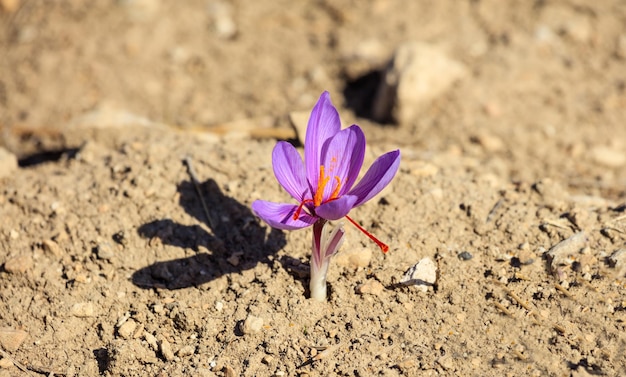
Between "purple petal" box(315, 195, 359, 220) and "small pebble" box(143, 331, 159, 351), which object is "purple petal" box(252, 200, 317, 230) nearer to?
"purple petal" box(315, 195, 359, 220)

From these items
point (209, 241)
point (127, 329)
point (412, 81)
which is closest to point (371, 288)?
point (209, 241)

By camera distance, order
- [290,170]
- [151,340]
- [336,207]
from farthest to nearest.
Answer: [151,340], [290,170], [336,207]

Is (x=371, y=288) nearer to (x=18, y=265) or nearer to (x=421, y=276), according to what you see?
(x=421, y=276)

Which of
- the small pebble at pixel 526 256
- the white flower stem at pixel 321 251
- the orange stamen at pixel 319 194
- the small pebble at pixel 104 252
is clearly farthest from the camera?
the small pebble at pixel 104 252

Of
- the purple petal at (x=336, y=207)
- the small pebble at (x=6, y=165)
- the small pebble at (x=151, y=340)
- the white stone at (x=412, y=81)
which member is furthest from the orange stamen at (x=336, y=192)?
the white stone at (x=412, y=81)

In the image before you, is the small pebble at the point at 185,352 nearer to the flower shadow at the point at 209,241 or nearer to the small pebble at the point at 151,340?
the small pebble at the point at 151,340
